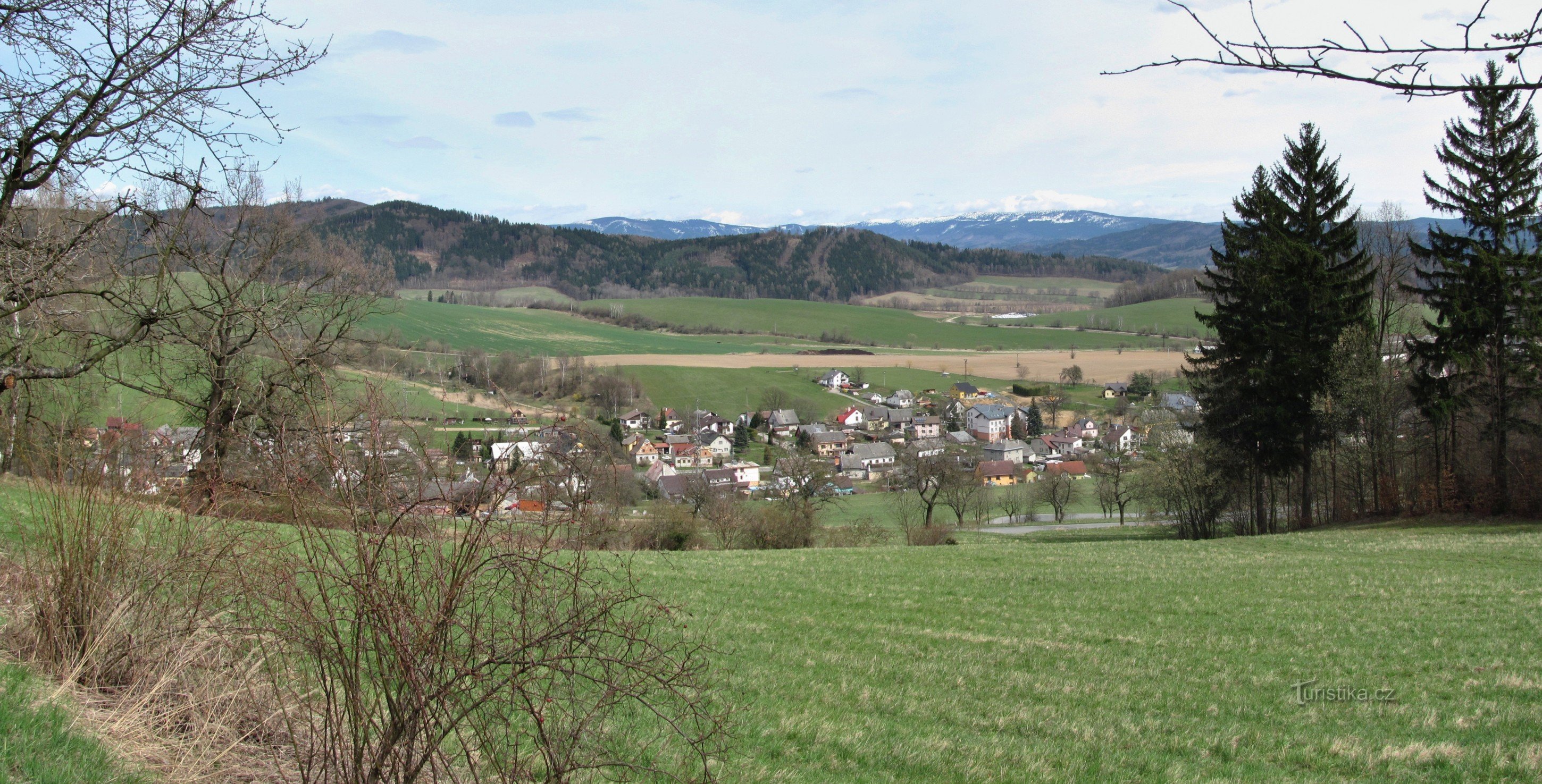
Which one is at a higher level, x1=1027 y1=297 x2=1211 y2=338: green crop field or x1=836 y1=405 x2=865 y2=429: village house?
x1=1027 y1=297 x2=1211 y2=338: green crop field

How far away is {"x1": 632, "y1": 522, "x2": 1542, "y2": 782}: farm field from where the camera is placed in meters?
5.52

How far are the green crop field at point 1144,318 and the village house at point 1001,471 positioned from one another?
55662 millimetres

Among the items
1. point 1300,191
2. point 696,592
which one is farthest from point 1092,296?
point 696,592

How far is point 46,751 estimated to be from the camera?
3.54m

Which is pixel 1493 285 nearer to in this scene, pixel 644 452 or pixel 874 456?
pixel 644 452

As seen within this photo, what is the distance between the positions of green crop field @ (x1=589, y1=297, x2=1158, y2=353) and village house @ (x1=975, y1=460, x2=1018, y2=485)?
51.4m

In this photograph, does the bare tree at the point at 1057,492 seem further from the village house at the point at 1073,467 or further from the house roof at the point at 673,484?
the house roof at the point at 673,484

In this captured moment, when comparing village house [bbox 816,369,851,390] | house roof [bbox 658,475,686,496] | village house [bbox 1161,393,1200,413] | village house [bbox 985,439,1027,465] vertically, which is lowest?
village house [bbox 985,439,1027,465]

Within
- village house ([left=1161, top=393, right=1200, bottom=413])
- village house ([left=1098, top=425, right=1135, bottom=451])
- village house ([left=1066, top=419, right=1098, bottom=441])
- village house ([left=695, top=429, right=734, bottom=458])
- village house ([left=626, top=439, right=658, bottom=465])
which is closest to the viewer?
village house ([left=626, top=439, right=658, bottom=465])

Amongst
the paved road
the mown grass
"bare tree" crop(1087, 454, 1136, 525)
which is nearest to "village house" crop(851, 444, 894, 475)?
the paved road

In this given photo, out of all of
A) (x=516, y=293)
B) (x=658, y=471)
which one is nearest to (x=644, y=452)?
(x=658, y=471)

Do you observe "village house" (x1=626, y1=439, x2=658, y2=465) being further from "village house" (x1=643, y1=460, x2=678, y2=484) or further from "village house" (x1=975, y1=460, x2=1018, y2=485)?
"village house" (x1=975, y1=460, x2=1018, y2=485)

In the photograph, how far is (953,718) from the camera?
6.46 metres

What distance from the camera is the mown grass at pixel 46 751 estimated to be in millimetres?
3305
